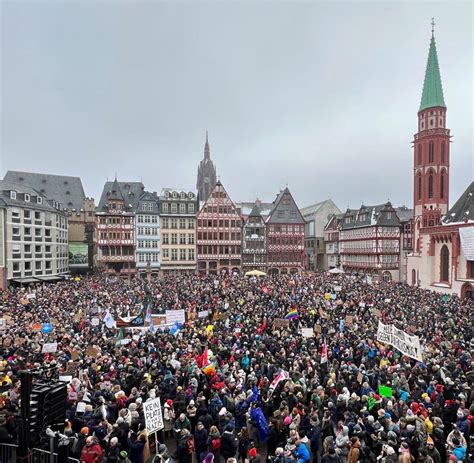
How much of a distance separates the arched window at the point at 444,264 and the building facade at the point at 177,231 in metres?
34.3

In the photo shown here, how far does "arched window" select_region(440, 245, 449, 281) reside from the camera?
134ft

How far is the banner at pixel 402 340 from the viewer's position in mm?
12945

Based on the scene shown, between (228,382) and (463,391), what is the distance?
6.87m

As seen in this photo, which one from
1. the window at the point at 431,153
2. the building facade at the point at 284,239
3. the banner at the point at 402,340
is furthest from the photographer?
the building facade at the point at 284,239

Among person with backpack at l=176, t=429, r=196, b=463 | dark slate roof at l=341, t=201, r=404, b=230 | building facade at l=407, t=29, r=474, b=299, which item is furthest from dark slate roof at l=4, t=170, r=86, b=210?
person with backpack at l=176, t=429, r=196, b=463

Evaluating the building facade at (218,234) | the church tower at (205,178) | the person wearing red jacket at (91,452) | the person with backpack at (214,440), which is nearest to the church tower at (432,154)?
the building facade at (218,234)

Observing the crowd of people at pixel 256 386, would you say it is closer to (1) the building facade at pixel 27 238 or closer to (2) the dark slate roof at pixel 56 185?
(1) the building facade at pixel 27 238

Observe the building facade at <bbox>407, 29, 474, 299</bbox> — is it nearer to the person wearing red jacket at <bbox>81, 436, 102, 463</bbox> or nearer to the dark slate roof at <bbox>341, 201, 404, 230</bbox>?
the dark slate roof at <bbox>341, 201, 404, 230</bbox>

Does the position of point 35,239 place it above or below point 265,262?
above

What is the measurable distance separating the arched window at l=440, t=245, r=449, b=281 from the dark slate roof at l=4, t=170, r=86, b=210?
57.0 metres

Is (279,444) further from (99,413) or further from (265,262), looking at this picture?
(265,262)

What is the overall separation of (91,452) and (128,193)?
5300 cm

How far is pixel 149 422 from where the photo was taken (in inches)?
326

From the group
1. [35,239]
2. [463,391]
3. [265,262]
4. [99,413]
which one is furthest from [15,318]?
[265,262]
